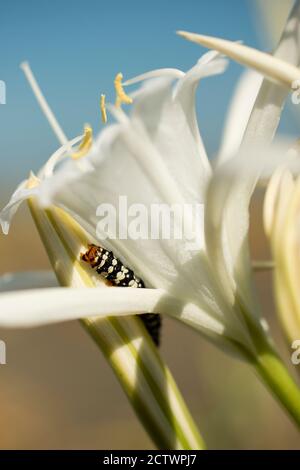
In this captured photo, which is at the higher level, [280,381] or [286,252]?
[286,252]

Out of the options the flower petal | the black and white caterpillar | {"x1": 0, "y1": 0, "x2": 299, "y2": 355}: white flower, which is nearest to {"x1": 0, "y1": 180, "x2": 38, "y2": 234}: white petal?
{"x1": 0, "y1": 0, "x2": 299, "y2": 355}: white flower

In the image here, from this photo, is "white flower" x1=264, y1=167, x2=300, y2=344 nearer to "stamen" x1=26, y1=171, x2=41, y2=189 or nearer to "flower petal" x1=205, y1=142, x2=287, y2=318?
"flower petal" x1=205, y1=142, x2=287, y2=318

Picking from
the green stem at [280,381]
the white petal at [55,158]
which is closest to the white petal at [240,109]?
the white petal at [55,158]

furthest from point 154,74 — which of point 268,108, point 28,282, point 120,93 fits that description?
point 28,282

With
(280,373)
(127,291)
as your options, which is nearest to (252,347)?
(280,373)

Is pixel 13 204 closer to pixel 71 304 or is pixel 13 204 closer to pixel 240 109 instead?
pixel 71 304
